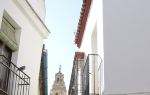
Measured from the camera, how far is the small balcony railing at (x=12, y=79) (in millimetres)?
8391

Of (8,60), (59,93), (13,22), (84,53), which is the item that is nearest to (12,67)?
(8,60)

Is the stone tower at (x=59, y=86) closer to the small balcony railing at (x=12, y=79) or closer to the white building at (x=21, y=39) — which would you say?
the white building at (x=21, y=39)

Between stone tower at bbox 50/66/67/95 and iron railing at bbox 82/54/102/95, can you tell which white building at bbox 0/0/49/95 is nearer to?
iron railing at bbox 82/54/102/95

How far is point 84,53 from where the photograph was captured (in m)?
10.7

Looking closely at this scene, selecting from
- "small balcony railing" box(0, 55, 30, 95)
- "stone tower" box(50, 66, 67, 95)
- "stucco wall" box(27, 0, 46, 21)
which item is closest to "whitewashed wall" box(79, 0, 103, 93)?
"stucco wall" box(27, 0, 46, 21)
